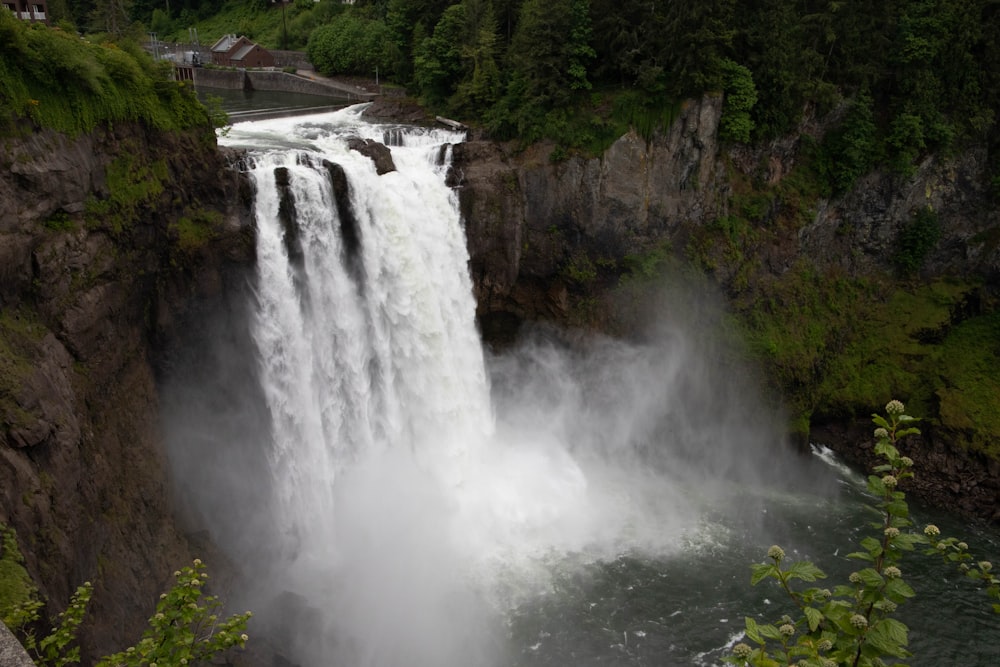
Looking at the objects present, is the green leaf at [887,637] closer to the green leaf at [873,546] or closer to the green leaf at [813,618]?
the green leaf at [813,618]

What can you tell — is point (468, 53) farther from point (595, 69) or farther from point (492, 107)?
point (595, 69)

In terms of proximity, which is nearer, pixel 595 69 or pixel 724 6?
pixel 724 6

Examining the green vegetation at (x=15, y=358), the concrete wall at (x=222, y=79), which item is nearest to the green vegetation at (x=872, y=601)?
the green vegetation at (x=15, y=358)

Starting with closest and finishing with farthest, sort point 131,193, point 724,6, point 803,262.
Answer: point 131,193
point 724,6
point 803,262

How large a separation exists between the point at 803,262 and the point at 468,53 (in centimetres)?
1825

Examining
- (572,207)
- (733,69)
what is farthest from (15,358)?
(733,69)

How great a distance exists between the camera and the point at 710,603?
22.2 meters

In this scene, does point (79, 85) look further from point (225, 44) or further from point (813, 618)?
point (225, 44)

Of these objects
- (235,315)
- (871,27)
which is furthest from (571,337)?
(871,27)

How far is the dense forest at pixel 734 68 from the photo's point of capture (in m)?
29.0

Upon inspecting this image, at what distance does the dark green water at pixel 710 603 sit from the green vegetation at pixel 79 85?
59.4ft

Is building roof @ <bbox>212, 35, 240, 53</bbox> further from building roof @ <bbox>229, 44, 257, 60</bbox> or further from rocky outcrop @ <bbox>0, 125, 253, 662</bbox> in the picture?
rocky outcrop @ <bbox>0, 125, 253, 662</bbox>

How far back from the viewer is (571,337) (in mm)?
30172

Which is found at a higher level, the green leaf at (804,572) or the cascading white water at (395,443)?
the green leaf at (804,572)
